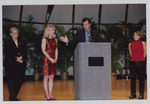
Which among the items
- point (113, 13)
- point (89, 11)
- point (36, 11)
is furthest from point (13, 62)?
point (113, 13)

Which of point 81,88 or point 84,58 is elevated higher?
point 84,58

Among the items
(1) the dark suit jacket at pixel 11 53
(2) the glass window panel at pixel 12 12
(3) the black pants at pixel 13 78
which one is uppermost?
(2) the glass window panel at pixel 12 12

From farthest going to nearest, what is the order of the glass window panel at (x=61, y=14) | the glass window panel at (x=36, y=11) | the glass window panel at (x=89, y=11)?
the glass window panel at (x=89, y=11) < the glass window panel at (x=61, y=14) < the glass window panel at (x=36, y=11)

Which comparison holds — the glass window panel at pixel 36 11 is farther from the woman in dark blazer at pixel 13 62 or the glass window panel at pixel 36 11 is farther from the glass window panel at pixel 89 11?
the woman in dark blazer at pixel 13 62

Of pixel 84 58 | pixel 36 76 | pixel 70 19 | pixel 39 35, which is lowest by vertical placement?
pixel 36 76

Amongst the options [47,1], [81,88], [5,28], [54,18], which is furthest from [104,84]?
[54,18]

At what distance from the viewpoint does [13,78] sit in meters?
4.08

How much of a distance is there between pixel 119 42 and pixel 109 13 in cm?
246

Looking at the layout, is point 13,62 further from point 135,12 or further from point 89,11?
point 135,12

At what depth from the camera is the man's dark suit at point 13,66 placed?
4035 millimetres

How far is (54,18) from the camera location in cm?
1102

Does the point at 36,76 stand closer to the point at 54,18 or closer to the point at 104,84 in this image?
the point at 54,18

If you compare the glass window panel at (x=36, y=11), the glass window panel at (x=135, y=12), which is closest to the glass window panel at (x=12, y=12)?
the glass window panel at (x=36, y=11)

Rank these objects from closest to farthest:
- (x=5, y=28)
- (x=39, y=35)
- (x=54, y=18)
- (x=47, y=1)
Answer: (x=47, y=1) < (x=5, y=28) < (x=39, y=35) < (x=54, y=18)
